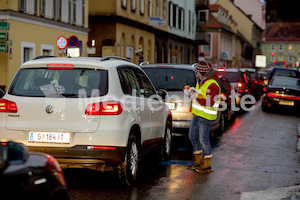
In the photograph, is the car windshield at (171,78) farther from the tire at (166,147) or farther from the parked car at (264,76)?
the parked car at (264,76)

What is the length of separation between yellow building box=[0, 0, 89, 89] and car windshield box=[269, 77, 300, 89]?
8.60 meters

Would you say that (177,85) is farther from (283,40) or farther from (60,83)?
(283,40)

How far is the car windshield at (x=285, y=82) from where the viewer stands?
84.0 feet

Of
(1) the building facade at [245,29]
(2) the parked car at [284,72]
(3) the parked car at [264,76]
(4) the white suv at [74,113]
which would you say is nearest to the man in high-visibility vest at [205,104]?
(4) the white suv at [74,113]

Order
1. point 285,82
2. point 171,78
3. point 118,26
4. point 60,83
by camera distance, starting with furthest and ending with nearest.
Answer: point 118,26, point 285,82, point 171,78, point 60,83

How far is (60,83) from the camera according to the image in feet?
24.8

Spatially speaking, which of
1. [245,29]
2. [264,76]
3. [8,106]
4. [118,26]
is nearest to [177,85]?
[8,106]

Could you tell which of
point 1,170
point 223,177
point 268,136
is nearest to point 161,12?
point 268,136

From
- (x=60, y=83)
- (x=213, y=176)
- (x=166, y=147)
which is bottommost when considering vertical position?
(x=213, y=176)

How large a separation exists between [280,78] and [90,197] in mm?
20155

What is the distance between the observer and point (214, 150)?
12.4 metres

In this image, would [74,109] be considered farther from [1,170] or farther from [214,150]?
[214,150]

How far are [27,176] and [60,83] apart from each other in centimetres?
346

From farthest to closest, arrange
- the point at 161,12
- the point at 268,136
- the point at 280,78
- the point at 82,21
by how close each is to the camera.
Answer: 1. the point at 161,12
2. the point at 82,21
3. the point at 280,78
4. the point at 268,136
